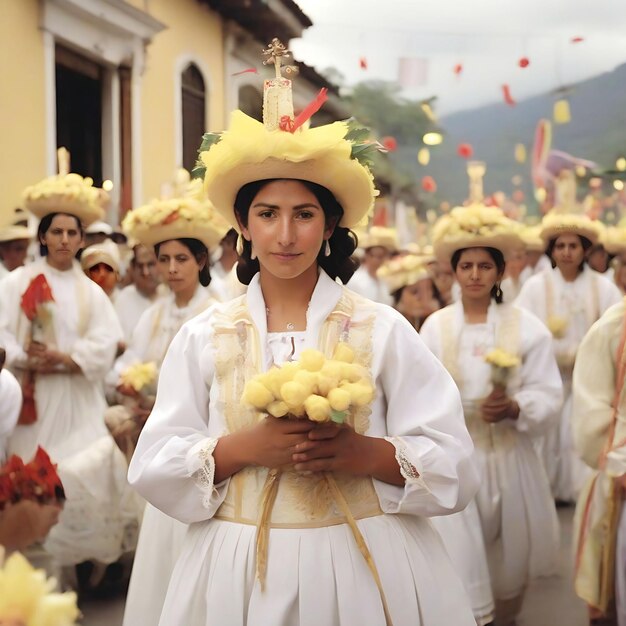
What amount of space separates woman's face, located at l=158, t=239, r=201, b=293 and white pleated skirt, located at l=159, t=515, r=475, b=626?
3575mm

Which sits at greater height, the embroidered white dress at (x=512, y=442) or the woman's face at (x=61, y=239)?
the woman's face at (x=61, y=239)

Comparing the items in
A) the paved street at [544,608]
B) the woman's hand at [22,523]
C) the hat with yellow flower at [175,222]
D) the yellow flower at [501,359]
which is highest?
the hat with yellow flower at [175,222]

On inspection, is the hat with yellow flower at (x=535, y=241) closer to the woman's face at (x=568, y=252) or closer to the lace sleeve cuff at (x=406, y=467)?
the woman's face at (x=568, y=252)

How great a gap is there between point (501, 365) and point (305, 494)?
284cm

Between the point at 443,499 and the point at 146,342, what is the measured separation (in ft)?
12.9

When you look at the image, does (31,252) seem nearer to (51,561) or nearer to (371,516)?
(51,561)

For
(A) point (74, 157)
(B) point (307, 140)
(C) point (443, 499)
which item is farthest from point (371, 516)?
(A) point (74, 157)

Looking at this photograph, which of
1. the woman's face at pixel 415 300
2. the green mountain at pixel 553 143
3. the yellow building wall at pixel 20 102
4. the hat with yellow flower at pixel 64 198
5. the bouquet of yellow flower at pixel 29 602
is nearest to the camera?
the bouquet of yellow flower at pixel 29 602

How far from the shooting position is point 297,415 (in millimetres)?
2783

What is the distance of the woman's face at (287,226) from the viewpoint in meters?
3.17

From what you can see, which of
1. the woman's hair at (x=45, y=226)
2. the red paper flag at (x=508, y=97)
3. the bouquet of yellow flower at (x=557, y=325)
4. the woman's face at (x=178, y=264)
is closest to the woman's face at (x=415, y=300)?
the bouquet of yellow flower at (x=557, y=325)

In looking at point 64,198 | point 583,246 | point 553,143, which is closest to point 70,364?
point 64,198

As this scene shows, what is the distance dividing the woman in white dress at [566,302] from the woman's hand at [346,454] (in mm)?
6264

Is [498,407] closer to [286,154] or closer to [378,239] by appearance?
[286,154]
